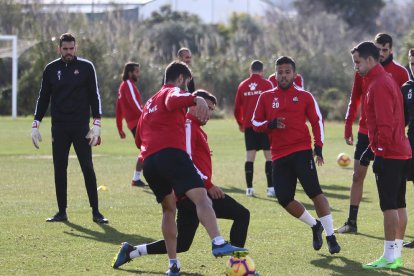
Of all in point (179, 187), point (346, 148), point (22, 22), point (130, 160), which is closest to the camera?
point (179, 187)

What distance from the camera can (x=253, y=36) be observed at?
228ft

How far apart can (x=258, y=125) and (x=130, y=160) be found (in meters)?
11.6

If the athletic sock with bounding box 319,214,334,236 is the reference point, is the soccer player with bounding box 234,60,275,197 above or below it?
above

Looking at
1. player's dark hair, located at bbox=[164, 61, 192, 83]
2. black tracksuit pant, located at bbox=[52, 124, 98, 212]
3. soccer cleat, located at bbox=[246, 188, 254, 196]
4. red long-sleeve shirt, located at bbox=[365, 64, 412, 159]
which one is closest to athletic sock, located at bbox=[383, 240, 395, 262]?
red long-sleeve shirt, located at bbox=[365, 64, 412, 159]

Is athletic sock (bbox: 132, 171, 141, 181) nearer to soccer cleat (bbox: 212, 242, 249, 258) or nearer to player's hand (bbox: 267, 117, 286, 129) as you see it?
player's hand (bbox: 267, 117, 286, 129)

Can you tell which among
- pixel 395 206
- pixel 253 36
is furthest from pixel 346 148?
pixel 253 36

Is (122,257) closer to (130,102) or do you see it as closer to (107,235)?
(107,235)

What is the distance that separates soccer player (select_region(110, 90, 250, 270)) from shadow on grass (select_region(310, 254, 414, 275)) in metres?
0.89

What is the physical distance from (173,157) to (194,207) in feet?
2.45

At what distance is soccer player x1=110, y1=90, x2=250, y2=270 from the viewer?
877 centimetres

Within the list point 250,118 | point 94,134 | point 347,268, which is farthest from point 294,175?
point 250,118

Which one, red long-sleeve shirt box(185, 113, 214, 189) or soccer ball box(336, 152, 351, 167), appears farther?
soccer ball box(336, 152, 351, 167)

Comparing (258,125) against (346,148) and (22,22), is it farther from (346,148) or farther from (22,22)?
(22,22)

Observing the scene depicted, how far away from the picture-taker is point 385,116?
861cm
